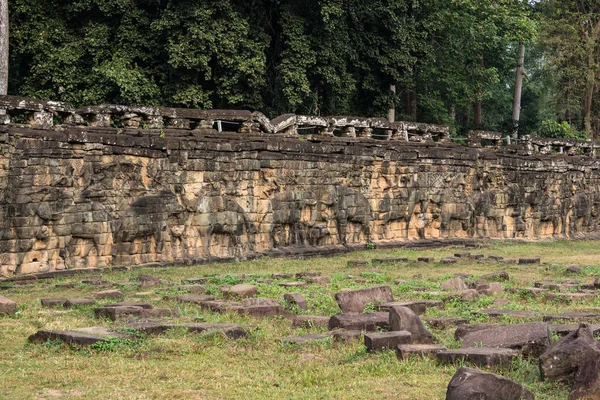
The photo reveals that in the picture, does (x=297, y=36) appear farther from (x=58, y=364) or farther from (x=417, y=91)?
(x=58, y=364)

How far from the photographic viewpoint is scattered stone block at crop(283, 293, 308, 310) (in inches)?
501

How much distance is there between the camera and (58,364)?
9008mm

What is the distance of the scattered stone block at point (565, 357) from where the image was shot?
774 centimetres

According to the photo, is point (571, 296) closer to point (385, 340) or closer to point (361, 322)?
point (361, 322)

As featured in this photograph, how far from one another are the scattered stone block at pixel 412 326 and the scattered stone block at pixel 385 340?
1.08ft

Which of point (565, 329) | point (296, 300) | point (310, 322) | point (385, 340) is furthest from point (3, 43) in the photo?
point (565, 329)

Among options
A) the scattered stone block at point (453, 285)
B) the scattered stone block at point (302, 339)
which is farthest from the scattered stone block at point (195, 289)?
the scattered stone block at point (302, 339)

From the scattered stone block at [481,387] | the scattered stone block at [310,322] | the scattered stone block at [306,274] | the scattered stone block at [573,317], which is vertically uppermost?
the scattered stone block at [481,387]

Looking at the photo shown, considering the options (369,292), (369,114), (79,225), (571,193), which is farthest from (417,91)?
(369,292)

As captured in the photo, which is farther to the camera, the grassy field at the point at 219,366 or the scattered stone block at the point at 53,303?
the scattered stone block at the point at 53,303

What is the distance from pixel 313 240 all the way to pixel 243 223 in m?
2.47

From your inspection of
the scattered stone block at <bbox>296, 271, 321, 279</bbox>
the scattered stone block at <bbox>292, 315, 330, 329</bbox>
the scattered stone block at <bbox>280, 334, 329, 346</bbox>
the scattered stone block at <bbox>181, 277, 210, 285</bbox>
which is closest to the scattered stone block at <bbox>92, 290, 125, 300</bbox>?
the scattered stone block at <bbox>181, 277, 210, 285</bbox>

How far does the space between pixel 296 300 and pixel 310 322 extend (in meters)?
1.59

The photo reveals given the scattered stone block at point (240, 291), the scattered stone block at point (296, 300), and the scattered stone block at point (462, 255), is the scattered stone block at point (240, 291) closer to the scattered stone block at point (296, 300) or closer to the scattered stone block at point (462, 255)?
the scattered stone block at point (296, 300)
